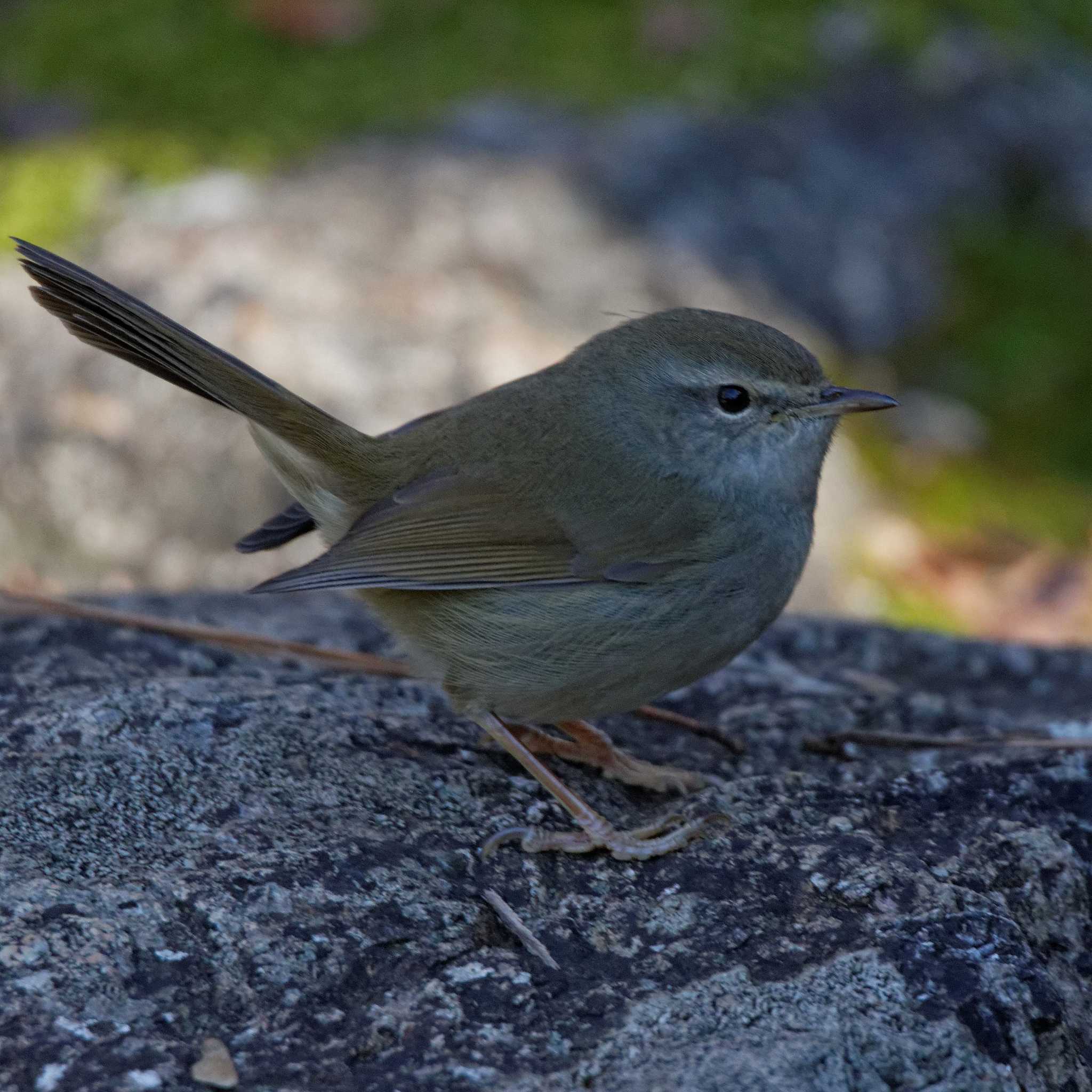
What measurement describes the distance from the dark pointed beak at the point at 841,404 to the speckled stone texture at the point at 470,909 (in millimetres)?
859

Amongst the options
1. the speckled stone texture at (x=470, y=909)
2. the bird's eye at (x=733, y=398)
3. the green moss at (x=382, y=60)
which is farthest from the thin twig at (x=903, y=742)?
the green moss at (x=382, y=60)

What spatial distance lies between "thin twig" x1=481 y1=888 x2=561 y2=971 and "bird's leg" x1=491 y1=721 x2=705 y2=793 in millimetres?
744

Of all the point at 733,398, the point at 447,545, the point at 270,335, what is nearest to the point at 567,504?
the point at 447,545

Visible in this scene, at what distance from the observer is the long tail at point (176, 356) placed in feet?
11.2

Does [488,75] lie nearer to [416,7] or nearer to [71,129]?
[416,7]

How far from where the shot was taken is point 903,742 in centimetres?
359

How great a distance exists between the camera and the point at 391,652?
4215mm

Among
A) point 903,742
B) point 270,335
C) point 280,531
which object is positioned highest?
point 270,335

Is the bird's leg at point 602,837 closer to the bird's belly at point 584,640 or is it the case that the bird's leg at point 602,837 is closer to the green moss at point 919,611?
the bird's belly at point 584,640

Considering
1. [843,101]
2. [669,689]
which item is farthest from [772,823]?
[843,101]

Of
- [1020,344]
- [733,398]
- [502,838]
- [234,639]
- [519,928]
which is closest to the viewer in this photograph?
[519,928]

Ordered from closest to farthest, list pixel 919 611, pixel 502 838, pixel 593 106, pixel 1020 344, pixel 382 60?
pixel 502 838 < pixel 919 611 < pixel 1020 344 < pixel 593 106 < pixel 382 60

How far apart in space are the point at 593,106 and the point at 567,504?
15.8ft

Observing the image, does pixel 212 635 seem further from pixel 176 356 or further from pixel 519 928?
pixel 519 928
